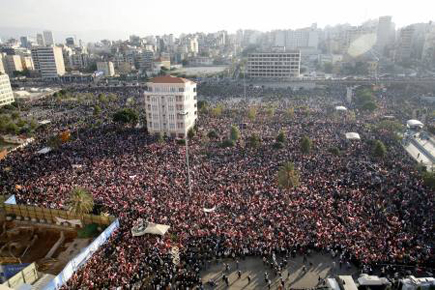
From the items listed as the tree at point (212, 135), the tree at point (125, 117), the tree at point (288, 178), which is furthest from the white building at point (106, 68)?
the tree at point (288, 178)

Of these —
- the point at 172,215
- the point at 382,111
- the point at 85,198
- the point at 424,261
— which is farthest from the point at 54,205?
→ the point at 382,111

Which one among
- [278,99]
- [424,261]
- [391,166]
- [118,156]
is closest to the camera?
[424,261]

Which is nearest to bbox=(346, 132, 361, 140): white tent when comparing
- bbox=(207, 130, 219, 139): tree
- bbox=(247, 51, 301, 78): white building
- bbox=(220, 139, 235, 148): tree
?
bbox=(220, 139, 235, 148): tree

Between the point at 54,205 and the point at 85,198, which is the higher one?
the point at 85,198

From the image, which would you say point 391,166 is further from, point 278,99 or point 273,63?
point 273,63

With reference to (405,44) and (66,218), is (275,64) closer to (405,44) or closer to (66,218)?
(405,44)

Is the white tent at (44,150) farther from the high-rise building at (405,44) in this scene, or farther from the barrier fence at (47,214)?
the high-rise building at (405,44)

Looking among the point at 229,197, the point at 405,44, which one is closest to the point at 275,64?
the point at 405,44
